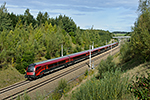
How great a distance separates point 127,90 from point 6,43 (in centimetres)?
2852

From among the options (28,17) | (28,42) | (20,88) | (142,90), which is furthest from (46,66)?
(28,17)

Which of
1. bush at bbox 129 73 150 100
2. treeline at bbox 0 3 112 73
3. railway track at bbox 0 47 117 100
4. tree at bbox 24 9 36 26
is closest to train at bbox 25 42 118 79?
railway track at bbox 0 47 117 100

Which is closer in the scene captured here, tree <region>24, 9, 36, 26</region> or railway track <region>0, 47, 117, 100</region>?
railway track <region>0, 47, 117, 100</region>

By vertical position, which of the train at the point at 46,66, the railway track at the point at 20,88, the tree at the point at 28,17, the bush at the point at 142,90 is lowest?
the railway track at the point at 20,88

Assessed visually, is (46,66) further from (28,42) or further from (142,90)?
(142,90)

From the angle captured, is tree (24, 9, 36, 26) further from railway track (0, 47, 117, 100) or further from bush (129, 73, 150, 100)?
bush (129, 73, 150, 100)

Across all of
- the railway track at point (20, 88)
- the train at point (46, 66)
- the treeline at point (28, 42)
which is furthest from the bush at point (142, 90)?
the treeline at point (28, 42)

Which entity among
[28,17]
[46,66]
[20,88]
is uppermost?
[28,17]

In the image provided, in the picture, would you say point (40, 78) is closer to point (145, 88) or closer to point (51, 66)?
point (51, 66)

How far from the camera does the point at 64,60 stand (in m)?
29.1

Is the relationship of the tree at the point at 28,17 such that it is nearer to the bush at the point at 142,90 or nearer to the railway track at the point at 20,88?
the railway track at the point at 20,88

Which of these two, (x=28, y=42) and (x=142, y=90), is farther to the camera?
(x=28, y=42)

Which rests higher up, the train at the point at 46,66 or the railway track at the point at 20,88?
the train at the point at 46,66

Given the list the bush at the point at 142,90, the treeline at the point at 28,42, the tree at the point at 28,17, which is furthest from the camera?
the tree at the point at 28,17
